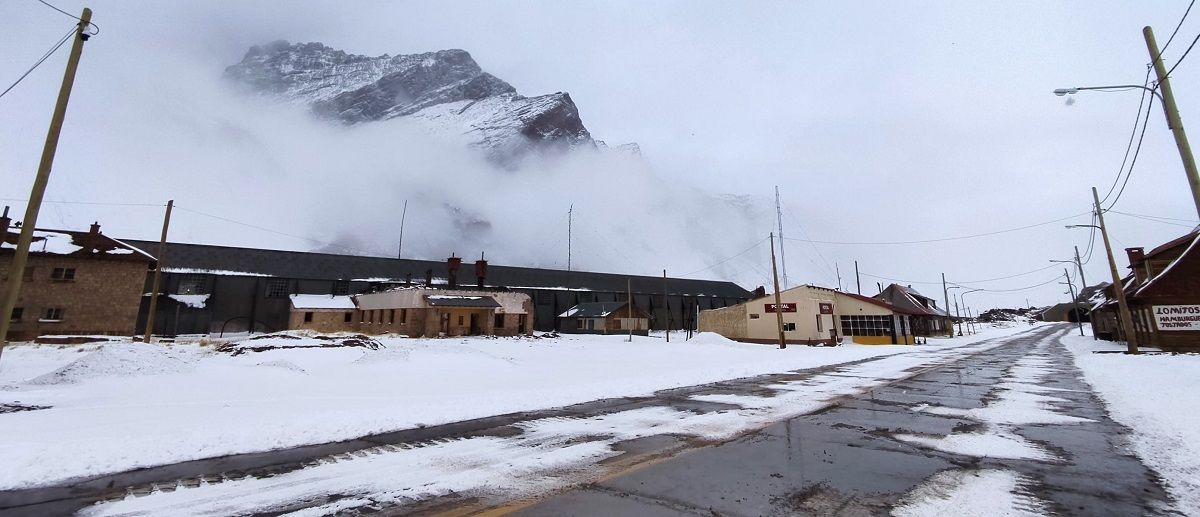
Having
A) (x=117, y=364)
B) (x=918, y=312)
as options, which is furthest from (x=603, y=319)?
(x=117, y=364)

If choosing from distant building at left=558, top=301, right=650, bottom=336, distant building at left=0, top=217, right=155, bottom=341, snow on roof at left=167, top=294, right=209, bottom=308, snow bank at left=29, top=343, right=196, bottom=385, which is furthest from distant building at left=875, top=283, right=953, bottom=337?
snow on roof at left=167, top=294, right=209, bottom=308

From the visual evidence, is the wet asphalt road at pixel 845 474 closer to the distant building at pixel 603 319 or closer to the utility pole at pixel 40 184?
the utility pole at pixel 40 184

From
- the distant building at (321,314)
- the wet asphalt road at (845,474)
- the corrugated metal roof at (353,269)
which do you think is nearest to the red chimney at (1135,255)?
the wet asphalt road at (845,474)

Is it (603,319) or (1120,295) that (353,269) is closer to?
(603,319)

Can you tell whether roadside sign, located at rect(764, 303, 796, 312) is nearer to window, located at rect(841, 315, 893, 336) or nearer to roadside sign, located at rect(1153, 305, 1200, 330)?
window, located at rect(841, 315, 893, 336)

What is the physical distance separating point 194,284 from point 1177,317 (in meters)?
76.8

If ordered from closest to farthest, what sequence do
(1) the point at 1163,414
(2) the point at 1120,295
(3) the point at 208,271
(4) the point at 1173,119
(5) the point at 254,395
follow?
1. (1) the point at 1163,414
2. (4) the point at 1173,119
3. (5) the point at 254,395
4. (2) the point at 1120,295
5. (3) the point at 208,271

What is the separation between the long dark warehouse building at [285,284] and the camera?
48.2 metres

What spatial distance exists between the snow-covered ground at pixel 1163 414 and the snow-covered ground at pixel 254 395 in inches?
189

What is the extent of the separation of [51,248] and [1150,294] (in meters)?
69.4

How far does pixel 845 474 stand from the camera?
5.34m

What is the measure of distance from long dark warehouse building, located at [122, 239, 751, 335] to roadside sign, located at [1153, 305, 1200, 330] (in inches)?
1226

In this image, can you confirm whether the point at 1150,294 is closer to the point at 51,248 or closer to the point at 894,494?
the point at 894,494

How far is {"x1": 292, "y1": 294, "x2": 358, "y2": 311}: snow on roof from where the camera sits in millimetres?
50031
